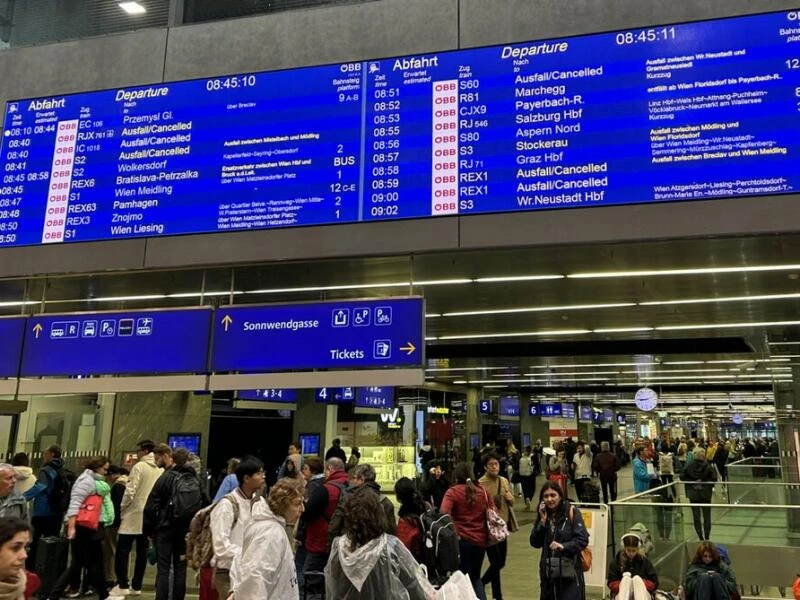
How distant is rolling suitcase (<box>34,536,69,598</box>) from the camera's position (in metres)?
7.14

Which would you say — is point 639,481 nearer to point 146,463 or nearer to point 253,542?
point 146,463

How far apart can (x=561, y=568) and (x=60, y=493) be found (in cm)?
567

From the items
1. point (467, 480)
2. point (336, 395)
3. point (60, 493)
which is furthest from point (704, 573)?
point (336, 395)

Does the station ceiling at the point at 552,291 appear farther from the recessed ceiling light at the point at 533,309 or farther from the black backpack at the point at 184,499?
the black backpack at the point at 184,499

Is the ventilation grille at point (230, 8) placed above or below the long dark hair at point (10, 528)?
above

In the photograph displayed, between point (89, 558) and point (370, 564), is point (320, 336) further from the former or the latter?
point (89, 558)

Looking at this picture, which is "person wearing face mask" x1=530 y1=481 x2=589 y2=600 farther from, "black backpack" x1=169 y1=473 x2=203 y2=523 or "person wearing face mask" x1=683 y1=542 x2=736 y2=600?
"black backpack" x1=169 y1=473 x2=203 y2=523

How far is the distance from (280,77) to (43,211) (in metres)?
2.60

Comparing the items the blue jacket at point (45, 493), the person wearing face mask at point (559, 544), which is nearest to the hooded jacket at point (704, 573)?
the person wearing face mask at point (559, 544)

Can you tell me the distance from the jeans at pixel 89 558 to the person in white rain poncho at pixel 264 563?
182 inches

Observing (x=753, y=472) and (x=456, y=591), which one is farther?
(x=753, y=472)

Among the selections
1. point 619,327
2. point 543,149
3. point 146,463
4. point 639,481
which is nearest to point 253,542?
point 543,149

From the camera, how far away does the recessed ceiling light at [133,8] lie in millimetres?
7145

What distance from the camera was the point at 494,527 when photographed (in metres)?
6.33
